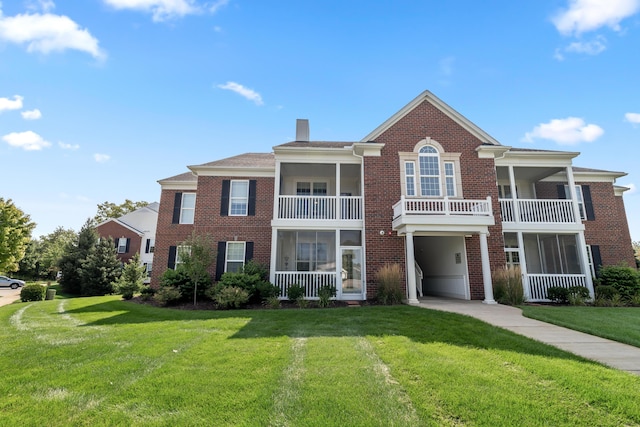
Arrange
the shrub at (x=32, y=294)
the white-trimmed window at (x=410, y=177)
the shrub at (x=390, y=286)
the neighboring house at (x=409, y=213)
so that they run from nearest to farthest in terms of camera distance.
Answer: the shrub at (x=390, y=286), the neighboring house at (x=409, y=213), the white-trimmed window at (x=410, y=177), the shrub at (x=32, y=294)

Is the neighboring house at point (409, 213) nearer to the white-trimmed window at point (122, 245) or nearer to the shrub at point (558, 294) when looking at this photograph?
the shrub at point (558, 294)

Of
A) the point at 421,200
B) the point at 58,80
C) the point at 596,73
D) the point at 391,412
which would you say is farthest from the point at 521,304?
the point at 58,80

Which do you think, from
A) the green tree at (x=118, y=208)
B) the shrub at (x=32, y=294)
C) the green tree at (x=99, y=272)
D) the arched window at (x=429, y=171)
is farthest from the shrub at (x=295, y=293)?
the green tree at (x=118, y=208)

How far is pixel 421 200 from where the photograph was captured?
11.6 meters

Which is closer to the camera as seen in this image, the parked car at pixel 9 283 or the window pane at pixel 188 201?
the window pane at pixel 188 201

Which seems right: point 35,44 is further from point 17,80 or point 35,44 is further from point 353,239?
point 353,239

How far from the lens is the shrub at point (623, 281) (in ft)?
38.9

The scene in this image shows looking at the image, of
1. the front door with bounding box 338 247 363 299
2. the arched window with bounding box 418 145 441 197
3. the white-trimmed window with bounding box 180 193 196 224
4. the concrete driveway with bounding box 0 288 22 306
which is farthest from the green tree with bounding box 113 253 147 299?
the arched window with bounding box 418 145 441 197

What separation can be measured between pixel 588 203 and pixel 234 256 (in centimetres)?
1834

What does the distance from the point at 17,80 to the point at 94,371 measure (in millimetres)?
8625

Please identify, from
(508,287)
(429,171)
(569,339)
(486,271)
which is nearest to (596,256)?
(508,287)

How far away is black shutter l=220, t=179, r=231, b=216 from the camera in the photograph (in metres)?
14.3

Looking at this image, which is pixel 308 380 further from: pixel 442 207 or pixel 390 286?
pixel 442 207

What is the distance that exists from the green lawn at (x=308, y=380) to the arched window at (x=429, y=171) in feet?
24.3
